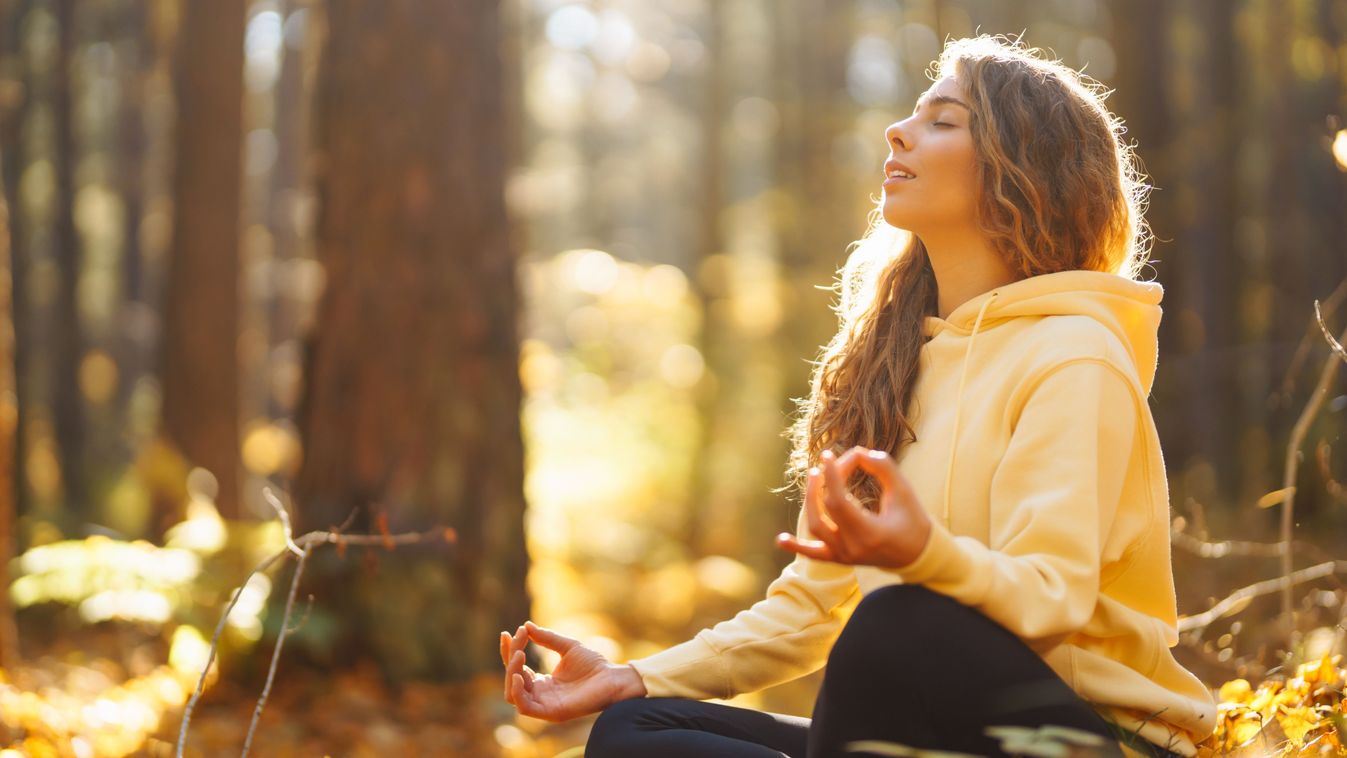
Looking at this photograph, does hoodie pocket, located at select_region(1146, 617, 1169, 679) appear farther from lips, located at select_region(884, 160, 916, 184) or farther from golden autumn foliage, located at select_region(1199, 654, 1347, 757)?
lips, located at select_region(884, 160, 916, 184)

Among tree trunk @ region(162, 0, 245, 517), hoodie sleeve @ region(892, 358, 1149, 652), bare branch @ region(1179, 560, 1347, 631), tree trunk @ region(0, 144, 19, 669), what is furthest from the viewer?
tree trunk @ region(162, 0, 245, 517)

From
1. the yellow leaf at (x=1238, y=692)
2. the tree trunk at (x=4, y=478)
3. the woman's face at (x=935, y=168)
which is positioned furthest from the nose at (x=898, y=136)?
the tree trunk at (x=4, y=478)

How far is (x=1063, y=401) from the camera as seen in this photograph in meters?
2.07

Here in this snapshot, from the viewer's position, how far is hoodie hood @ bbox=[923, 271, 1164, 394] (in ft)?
7.40

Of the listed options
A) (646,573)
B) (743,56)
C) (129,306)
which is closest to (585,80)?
(743,56)

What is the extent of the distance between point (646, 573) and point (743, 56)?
41.0ft

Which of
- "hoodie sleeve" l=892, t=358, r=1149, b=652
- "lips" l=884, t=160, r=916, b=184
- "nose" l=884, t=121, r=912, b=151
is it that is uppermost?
"nose" l=884, t=121, r=912, b=151

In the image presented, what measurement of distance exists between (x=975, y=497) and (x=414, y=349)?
3.61 meters

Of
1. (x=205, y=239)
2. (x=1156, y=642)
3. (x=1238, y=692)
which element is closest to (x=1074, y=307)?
(x=1156, y=642)

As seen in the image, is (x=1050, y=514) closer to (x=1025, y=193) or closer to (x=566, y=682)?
(x=1025, y=193)

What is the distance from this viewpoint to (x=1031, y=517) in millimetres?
2000

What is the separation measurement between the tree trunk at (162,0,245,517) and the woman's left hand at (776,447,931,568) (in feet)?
28.8

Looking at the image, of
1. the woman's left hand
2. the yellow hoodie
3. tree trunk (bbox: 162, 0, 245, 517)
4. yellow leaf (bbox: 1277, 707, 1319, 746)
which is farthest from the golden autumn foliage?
tree trunk (bbox: 162, 0, 245, 517)

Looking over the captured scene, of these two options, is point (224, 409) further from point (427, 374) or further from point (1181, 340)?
point (1181, 340)
